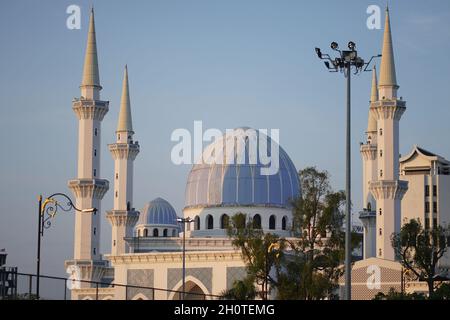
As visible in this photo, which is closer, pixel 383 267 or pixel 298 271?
pixel 298 271

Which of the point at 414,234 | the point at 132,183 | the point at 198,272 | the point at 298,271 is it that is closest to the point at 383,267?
the point at 414,234

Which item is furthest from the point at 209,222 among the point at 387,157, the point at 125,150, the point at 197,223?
the point at 387,157

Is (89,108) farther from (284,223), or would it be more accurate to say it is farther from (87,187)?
(284,223)

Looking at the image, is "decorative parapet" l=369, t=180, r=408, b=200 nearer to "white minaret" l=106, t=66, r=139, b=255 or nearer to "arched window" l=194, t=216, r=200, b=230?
"arched window" l=194, t=216, r=200, b=230

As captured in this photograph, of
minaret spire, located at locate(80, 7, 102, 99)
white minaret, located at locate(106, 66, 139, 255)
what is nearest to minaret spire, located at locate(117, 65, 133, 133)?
white minaret, located at locate(106, 66, 139, 255)

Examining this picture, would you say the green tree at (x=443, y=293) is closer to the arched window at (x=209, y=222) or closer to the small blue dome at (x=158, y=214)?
the arched window at (x=209, y=222)

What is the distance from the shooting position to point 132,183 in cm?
9231

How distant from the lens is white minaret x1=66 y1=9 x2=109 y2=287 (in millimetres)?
82938

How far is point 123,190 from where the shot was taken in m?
91.4

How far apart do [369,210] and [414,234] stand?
1180 inches

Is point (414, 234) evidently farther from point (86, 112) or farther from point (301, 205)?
point (86, 112)

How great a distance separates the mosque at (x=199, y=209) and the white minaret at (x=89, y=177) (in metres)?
0.07

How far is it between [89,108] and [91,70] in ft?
11.2

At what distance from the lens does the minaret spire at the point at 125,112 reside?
308ft
